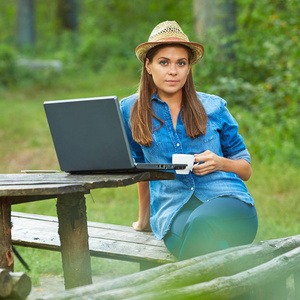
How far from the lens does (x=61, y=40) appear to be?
23.4 m

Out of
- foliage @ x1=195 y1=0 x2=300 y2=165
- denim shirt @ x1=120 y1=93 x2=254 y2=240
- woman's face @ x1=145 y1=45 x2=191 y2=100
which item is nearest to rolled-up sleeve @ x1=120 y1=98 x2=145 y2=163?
denim shirt @ x1=120 y1=93 x2=254 y2=240

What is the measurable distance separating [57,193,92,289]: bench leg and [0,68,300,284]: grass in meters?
0.26

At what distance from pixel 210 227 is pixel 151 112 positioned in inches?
30.8

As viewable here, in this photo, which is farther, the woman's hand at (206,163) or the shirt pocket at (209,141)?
the shirt pocket at (209,141)

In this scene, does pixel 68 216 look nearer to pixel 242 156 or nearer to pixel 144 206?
pixel 144 206

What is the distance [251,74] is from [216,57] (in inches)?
31.9

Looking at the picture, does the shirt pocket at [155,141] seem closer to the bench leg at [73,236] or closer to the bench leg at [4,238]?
the bench leg at [73,236]

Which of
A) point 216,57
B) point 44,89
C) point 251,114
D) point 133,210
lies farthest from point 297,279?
point 44,89

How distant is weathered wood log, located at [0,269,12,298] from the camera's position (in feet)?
7.88

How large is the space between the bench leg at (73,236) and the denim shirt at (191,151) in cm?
57

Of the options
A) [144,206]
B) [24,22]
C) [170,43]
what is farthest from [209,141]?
[24,22]

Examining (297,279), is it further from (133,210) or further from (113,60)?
(113,60)

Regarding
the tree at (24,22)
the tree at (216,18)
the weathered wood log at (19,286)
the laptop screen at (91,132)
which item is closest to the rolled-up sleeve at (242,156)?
the laptop screen at (91,132)

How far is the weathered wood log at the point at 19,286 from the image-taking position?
2455mm
